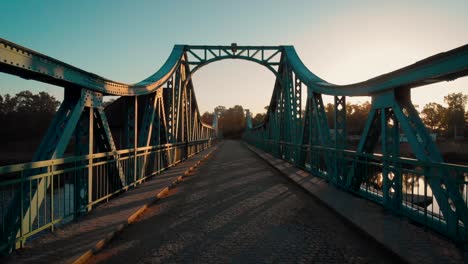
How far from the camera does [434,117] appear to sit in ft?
266

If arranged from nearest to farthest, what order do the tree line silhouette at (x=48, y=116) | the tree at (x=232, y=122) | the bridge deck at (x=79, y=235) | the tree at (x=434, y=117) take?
1. the bridge deck at (x=79, y=235)
2. the tree line silhouette at (x=48, y=116)
3. the tree at (x=434, y=117)
4. the tree at (x=232, y=122)

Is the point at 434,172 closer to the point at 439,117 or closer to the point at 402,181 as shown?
the point at 402,181

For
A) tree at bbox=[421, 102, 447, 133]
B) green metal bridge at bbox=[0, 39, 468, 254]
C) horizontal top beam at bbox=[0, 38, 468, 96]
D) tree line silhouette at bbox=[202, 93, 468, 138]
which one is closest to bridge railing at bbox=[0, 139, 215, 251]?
green metal bridge at bbox=[0, 39, 468, 254]

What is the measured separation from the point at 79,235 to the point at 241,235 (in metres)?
2.23

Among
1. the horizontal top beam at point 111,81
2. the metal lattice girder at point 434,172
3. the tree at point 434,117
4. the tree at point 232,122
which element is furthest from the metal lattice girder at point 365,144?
the tree at point 232,122

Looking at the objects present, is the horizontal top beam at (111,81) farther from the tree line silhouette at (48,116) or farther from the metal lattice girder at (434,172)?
the tree line silhouette at (48,116)

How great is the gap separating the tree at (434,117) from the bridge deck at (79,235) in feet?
251

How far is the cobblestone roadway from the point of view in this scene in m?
4.32

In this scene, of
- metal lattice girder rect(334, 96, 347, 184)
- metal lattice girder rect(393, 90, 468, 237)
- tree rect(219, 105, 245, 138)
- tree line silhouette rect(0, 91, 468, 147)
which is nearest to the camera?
metal lattice girder rect(393, 90, 468, 237)

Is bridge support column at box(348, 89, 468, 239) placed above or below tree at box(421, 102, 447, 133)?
below

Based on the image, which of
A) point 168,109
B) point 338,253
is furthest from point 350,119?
point 338,253

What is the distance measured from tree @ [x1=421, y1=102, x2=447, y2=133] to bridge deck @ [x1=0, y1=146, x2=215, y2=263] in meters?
76.4

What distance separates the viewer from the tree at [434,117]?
74463mm

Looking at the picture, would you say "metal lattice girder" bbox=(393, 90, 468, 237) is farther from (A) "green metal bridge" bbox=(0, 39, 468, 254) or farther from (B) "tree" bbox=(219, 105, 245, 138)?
(B) "tree" bbox=(219, 105, 245, 138)
